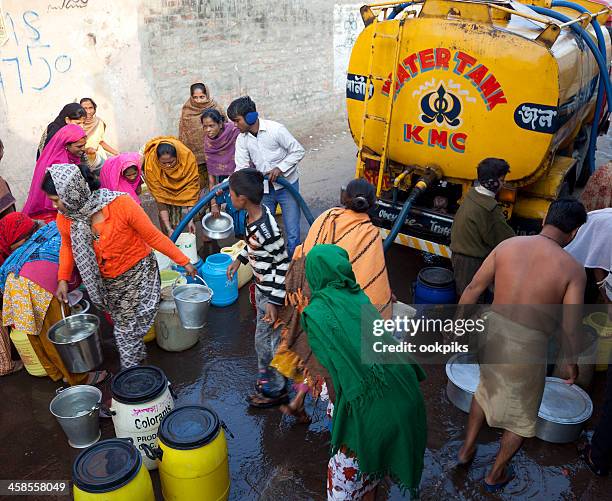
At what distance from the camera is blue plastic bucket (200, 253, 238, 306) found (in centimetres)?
491

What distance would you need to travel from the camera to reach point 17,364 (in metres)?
4.31

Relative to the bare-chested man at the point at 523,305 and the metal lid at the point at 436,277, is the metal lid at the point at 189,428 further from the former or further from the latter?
the metal lid at the point at 436,277

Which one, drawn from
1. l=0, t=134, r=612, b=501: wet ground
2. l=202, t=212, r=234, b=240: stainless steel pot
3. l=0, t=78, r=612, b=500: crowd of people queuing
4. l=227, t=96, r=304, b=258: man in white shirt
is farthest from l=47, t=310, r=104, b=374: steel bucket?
l=227, t=96, r=304, b=258: man in white shirt

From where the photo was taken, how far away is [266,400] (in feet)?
12.7

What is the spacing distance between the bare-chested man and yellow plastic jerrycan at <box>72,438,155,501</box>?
6.35 ft

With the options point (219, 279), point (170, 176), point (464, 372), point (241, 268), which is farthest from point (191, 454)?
point (170, 176)

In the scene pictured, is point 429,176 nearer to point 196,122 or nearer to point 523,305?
point 523,305

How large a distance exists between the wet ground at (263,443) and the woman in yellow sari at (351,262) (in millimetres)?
516

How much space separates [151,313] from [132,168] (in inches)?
67.3

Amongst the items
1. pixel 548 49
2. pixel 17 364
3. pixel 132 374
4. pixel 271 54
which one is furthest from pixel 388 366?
pixel 271 54

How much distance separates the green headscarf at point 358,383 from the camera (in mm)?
2271

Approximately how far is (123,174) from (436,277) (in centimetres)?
294

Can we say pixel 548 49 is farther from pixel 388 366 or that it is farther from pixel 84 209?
pixel 84 209

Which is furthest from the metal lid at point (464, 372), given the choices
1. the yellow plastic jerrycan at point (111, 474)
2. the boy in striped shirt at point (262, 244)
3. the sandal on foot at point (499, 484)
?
the yellow plastic jerrycan at point (111, 474)
